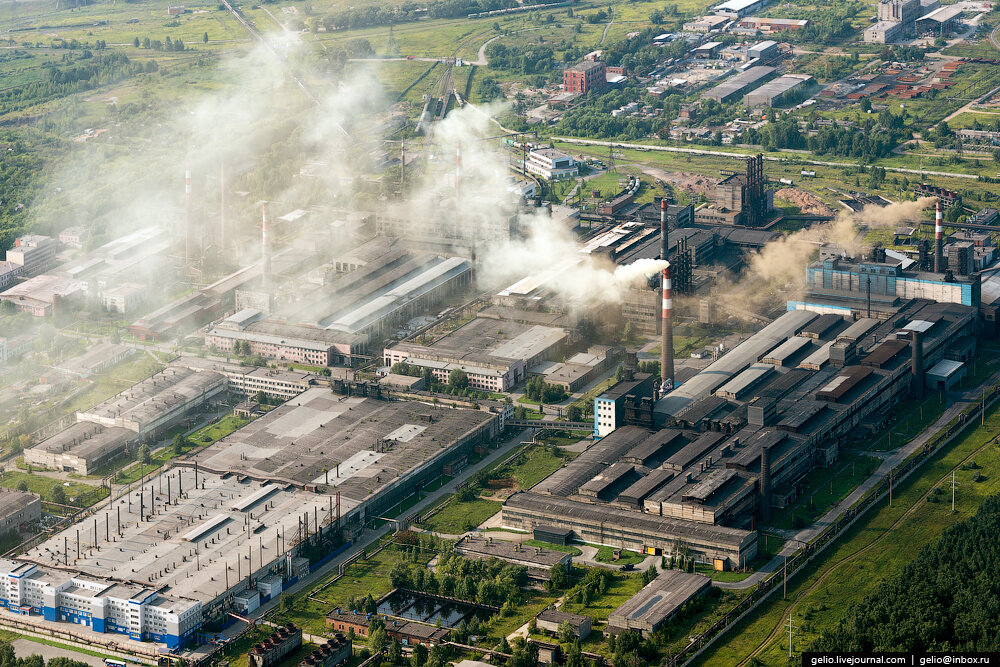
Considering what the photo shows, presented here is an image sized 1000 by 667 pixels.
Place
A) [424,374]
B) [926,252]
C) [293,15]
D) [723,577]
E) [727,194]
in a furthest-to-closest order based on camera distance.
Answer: [293,15], [727,194], [926,252], [424,374], [723,577]

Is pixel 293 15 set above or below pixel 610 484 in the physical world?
above

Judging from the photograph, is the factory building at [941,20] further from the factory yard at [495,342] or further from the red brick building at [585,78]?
the red brick building at [585,78]

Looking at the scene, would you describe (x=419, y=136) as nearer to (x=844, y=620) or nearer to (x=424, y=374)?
(x=424, y=374)

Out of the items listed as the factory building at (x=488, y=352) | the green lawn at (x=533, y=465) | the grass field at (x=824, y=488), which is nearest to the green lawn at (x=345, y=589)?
the green lawn at (x=533, y=465)

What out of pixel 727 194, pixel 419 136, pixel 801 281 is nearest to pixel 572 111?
pixel 419 136

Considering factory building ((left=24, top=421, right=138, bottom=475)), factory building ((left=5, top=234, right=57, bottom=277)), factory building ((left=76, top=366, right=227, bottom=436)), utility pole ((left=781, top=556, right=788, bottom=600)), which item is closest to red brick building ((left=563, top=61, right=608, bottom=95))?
factory building ((left=5, top=234, right=57, bottom=277))
